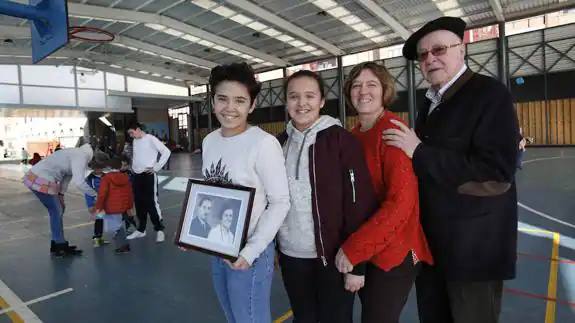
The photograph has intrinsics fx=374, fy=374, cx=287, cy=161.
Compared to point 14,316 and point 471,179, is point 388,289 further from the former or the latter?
point 14,316

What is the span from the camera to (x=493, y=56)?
20938 mm

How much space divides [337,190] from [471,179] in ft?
1.86

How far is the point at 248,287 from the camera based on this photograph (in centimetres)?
179

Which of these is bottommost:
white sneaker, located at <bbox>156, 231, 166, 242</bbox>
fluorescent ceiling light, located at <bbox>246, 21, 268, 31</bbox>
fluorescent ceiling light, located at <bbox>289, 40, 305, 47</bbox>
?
white sneaker, located at <bbox>156, 231, 166, 242</bbox>

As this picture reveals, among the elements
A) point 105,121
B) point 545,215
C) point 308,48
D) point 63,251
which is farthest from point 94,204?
point 105,121

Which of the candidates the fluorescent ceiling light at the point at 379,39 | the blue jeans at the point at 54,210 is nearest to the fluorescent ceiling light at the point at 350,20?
the fluorescent ceiling light at the point at 379,39

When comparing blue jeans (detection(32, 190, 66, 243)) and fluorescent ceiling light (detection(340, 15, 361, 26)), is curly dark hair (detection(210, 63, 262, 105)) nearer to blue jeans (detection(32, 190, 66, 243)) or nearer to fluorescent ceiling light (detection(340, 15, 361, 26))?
blue jeans (detection(32, 190, 66, 243))

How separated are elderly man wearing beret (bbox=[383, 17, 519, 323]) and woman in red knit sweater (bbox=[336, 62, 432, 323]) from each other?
7 cm

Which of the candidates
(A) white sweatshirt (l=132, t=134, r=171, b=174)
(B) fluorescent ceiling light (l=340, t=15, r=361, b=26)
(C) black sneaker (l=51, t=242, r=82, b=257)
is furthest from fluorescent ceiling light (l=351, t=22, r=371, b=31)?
(C) black sneaker (l=51, t=242, r=82, b=257)

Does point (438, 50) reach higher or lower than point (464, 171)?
higher

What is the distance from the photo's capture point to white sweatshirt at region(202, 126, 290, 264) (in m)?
1.72

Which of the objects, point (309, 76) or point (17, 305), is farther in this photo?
point (17, 305)

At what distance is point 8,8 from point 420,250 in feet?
14.5

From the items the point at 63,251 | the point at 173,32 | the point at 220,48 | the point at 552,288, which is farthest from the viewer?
the point at 220,48
